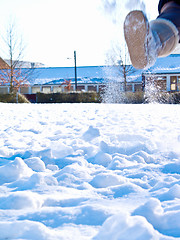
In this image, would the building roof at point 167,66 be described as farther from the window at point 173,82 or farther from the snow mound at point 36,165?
the snow mound at point 36,165

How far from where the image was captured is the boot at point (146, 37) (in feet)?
7.66

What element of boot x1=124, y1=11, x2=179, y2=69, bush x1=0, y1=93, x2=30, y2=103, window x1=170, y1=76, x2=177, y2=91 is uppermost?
window x1=170, y1=76, x2=177, y2=91

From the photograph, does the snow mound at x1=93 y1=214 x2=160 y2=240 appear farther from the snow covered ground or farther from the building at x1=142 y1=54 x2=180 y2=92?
the building at x1=142 y1=54 x2=180 y2=92

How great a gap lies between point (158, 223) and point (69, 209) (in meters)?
0.45

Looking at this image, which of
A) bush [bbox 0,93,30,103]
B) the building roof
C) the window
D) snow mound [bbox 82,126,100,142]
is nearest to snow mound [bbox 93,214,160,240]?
snow mound [bbox 82,126,100,142]

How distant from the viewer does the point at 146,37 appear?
2324 millimetres

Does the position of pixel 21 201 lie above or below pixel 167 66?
below

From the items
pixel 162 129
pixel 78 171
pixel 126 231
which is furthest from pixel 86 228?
pixel 162 129

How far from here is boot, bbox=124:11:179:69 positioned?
234 centimetres

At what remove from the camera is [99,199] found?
1599 millimetres

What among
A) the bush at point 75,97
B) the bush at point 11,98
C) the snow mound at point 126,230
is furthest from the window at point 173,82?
the snow mound at point 126,230

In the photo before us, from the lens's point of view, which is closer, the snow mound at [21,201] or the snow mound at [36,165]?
the snow mound at [21,201]

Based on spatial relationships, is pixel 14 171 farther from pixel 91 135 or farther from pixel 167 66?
pixel 167 66

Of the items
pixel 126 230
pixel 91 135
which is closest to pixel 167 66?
pixel 91 135
